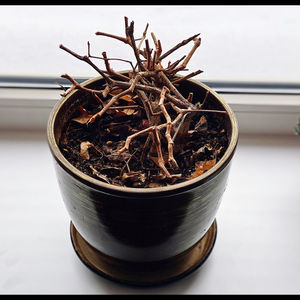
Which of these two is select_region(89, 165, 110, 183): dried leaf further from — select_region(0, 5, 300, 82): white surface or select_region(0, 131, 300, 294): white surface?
select_region(0, 5, 300, 82): white surface

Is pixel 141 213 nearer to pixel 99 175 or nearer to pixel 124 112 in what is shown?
pixel 99 175

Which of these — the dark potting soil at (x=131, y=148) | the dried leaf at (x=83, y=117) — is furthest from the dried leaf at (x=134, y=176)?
the dried leaf at (x=83, y=117)

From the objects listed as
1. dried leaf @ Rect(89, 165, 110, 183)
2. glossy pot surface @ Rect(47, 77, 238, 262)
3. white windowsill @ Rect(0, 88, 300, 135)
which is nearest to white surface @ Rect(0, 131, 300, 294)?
white windowsill @ Rect(0, 88, 300, 135)

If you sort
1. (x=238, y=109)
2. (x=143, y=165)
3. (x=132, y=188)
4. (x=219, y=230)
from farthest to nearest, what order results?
1. (x=238, y=109)
2. (x=219, y=230)
3. (x=143, y=165)
4. (x=132, y=188)

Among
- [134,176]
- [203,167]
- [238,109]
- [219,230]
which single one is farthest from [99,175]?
[238,109]

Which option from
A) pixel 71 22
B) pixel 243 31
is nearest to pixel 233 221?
pixel 243 31

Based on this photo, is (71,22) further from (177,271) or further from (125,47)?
(177,271)
